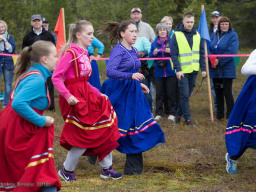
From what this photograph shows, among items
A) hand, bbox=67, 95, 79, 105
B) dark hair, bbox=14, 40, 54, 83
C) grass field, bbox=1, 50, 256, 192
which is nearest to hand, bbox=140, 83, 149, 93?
grass field, bbox=1, 50, 256, 192

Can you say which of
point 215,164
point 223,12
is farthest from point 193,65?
point 223,12

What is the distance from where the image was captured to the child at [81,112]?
5.43m

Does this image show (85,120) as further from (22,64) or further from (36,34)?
(36,34)

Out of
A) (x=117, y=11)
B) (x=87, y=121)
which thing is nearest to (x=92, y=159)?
(x=87, y=121)

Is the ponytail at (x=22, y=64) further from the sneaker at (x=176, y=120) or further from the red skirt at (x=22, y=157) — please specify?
the sneaker at (x=176, y=120)

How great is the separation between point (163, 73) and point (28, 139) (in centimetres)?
632

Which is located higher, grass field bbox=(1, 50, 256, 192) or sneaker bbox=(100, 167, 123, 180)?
sneaker bbox=(100, 167, 123, 180)

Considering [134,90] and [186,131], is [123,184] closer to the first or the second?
[134,90]

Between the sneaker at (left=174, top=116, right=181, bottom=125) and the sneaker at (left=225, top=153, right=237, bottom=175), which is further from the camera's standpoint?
the sneaker at (left=174, top=116, right=181, bottom=125)

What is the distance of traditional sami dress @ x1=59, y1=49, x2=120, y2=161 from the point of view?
543cm

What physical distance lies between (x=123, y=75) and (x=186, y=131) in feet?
11.1

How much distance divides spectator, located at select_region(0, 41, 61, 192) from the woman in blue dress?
1781 millimetres

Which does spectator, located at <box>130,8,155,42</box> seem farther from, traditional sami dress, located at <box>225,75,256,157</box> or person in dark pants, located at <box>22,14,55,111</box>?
traditional sami dress, located at <box>225,75,256,157</box>

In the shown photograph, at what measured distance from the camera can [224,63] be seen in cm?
989
